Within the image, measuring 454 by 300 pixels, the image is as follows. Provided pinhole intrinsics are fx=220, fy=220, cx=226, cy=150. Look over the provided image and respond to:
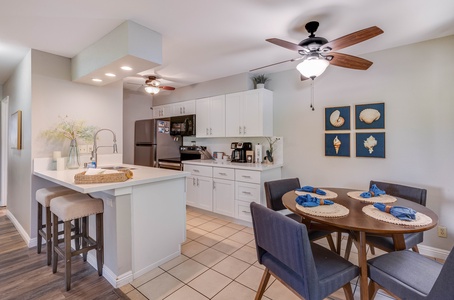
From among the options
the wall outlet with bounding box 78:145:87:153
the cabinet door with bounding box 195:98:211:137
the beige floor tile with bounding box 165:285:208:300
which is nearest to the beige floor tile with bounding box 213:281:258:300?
the beige floor tile with bounding box 165:285:208:300

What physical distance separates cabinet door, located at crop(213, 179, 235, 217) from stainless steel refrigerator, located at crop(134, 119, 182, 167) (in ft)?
4.77

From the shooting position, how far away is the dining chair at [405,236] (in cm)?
184

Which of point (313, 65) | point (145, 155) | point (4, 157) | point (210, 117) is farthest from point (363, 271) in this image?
point (4, 157)

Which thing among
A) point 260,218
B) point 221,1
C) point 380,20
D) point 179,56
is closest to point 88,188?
point 260,218

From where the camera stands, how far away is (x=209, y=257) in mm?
2457

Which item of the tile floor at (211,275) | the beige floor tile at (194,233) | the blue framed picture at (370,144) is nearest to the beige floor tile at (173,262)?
the tile floor at (211,275)

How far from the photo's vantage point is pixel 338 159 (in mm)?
3098

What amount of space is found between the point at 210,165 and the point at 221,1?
7.89 ft

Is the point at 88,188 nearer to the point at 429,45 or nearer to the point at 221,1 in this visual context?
the point at 221,1

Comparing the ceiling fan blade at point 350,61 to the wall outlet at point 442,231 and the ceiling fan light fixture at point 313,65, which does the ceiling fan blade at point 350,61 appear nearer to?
the ceiling fan light fixture at point 313,65

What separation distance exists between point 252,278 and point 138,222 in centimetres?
120

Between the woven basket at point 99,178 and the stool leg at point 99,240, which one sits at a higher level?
the woven basket at point 99,178

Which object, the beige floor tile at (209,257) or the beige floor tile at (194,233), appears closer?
the beige floor tile at (209,257)

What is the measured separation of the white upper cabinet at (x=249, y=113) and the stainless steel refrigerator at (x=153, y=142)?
137 cm
